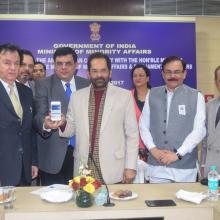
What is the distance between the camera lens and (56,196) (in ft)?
7.22

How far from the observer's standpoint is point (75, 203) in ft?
7.18

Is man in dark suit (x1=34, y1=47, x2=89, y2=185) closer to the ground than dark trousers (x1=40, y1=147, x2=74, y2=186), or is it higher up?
higher up

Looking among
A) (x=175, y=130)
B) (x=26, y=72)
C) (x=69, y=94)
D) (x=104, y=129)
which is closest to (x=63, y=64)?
(x=69, y=94)

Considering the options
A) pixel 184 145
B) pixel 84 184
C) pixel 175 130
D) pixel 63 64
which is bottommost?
pixel 84 184

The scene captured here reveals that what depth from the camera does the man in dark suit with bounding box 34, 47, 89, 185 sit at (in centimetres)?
321

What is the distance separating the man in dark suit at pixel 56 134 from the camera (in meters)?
3.21

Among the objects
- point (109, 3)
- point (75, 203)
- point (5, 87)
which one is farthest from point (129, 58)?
point (75, 203)

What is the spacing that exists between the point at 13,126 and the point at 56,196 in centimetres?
79

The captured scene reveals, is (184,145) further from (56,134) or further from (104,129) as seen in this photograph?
(56,134)

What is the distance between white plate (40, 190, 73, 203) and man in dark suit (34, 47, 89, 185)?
3.08 ft

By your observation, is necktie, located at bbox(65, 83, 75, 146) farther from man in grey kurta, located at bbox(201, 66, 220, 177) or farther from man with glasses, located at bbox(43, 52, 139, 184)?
man in grey kurta, located at bbox(201, 66, 220, 177)

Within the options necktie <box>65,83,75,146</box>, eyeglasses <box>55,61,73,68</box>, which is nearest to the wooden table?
necktie <box>65,83,75,146</box>

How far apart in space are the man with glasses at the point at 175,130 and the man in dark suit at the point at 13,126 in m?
0.97

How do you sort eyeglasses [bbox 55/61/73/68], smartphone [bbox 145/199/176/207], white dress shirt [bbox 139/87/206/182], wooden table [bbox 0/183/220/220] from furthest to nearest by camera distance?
eyeglasses [bbox 55/61/73/68], white dress shirt [bbox 139/87/206/182], smartphone [bbox 145/199/176/207], wooden table [bbox 0/183/220/220]
